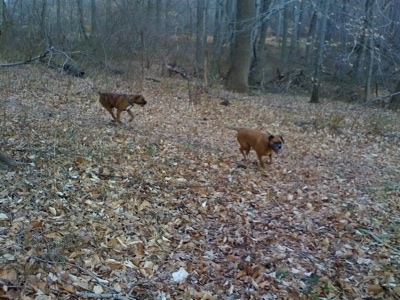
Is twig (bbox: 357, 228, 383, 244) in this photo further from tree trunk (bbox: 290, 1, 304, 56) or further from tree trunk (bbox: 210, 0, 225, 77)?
tree trunk (bbox: 210, 0, 225, 77)

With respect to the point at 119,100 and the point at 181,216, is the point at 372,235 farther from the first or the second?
the point at 119,100

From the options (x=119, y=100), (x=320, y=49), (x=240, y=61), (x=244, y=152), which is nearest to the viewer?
(x=244, y=152)

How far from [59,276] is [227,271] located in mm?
1908

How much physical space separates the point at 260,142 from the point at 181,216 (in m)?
2.97

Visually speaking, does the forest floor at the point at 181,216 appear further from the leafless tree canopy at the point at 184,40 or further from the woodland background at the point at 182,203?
the leafless tree canopy at the point at 184,40

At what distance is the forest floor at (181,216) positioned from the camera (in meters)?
4.38

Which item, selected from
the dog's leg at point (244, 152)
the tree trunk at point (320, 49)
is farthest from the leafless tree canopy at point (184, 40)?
the dog's leg at point (244, 152)

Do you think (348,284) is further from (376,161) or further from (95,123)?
(95,123)

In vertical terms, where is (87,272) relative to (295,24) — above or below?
below

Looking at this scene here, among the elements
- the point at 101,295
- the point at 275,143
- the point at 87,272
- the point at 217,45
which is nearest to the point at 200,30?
the point at 217,45

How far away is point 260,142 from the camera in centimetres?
819

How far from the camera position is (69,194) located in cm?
574

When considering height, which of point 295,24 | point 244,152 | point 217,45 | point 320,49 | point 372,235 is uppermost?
point 295,24

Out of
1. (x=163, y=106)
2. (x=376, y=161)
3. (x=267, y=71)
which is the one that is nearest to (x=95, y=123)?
(x=163, y=106)
